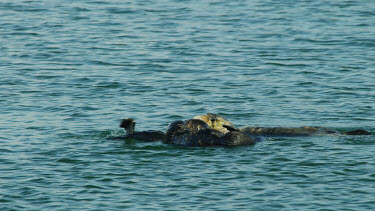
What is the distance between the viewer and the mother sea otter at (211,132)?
1090cm

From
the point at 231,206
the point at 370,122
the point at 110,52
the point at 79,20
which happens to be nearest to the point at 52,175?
the point at 231,206

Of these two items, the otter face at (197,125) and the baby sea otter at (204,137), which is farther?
the otter face at (197,125)

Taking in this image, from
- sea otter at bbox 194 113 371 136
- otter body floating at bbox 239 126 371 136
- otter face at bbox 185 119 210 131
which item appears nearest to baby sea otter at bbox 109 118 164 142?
otter face at bbox 185 119 210 131

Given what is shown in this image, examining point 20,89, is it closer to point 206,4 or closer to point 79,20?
point 79,20

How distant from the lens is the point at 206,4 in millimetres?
27266

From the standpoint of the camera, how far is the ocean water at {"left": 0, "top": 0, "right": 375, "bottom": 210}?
917cm

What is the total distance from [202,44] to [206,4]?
270 inches

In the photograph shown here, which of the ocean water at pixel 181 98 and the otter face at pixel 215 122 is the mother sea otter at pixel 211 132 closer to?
the otter face at pixel 215 122

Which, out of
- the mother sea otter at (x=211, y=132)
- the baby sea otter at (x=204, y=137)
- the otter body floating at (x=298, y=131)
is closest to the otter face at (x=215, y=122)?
the mother sea otter at (x=211, y=132)

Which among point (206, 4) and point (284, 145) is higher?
point (206, 4)

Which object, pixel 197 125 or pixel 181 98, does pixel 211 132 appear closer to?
pixel 197 125

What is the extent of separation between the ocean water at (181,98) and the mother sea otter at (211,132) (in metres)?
0.20

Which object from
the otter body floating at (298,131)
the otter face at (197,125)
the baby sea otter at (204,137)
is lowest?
the otter body floating at (298,131)

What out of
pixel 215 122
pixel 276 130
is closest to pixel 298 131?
Result: pixel 276 130
